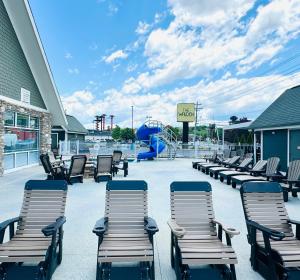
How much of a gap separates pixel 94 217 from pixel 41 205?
211cm

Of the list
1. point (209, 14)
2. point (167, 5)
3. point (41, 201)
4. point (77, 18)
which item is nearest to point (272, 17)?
point (209, 14)

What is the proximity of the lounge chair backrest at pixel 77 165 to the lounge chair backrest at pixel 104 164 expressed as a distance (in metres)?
0.68

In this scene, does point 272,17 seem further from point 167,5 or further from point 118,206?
point 118,206

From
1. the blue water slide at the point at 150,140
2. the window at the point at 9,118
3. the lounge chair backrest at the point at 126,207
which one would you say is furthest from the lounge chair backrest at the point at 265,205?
the blue water slide at the point at 150,140

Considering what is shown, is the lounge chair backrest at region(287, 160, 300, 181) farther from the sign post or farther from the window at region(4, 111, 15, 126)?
the sign post

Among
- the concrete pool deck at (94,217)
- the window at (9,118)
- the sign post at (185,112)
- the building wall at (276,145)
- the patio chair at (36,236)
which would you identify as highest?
the sign post at (185,112)

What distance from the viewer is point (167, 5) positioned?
50.1ft

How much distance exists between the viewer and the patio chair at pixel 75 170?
959 cm

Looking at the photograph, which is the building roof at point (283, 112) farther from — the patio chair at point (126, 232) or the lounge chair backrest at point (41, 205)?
the lounge chair backrest at point (41, 205)

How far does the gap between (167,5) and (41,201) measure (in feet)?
48.5

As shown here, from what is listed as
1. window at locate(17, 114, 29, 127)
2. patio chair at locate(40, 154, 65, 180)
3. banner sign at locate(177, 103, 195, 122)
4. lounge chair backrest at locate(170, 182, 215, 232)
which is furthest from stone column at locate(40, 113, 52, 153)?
banner sign at locate(177, 103, 195, 122)

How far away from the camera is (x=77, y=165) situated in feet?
32.1

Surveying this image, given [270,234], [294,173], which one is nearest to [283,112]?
[294,173]

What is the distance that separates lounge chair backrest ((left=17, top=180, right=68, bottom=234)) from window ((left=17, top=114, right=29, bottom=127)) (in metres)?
10.7
